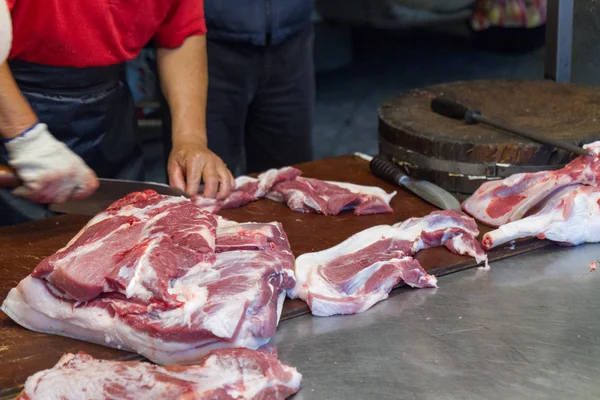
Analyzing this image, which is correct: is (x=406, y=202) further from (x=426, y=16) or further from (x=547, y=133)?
(x=426, y=16)

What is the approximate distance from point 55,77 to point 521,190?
1811mm

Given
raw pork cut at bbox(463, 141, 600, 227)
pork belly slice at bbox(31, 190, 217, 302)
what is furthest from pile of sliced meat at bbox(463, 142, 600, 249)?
pork belly slice at bbox(31, 190, 217, 302)

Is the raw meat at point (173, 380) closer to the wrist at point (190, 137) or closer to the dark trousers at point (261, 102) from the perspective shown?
the wrist at point (190, 137)

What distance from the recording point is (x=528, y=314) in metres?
2.03

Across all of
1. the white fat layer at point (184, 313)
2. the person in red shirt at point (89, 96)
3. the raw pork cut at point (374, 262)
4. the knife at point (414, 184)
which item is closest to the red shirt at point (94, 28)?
the person in red shirt at point (89, 96)

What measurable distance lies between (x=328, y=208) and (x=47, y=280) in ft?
3.37

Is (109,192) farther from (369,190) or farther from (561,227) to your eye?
(561,227)

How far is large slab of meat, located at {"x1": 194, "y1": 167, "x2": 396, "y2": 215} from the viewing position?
2.69 meters

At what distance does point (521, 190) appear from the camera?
8.49 feet

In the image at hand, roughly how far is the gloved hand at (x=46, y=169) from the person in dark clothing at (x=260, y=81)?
156cm

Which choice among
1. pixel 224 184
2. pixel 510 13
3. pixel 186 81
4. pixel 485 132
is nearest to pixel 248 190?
pixel 224 184

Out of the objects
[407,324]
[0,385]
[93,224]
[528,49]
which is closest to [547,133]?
[407,324]

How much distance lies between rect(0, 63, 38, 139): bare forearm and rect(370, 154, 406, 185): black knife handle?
129 cm

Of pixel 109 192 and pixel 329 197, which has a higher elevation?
pixel 109 192
